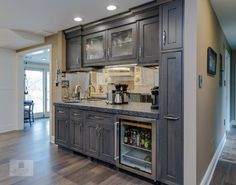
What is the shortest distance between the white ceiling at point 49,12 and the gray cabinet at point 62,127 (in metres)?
1.68

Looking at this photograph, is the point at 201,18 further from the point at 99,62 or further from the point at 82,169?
the point at 82,169

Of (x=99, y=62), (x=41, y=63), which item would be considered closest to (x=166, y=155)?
(x=99, y=62)

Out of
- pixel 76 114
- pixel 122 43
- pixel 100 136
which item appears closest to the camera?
pixel 100 136

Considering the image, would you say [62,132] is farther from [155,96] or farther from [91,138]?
[155,96]

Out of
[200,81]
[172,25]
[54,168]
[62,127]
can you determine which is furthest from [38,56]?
[200,81]

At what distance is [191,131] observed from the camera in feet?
7.16

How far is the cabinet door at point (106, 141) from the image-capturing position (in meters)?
2.92

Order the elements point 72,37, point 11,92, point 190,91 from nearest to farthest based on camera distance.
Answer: point 190,91, point 72,37, point 11,92

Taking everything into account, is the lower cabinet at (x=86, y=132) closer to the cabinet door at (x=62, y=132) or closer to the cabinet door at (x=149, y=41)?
the cabinet door at (x=62, y=132)

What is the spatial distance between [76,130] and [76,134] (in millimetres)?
73

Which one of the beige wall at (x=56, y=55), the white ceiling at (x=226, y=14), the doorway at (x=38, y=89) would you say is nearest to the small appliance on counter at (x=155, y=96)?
the white ceiling at (x=226, y=14)

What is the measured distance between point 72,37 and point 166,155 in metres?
3.04

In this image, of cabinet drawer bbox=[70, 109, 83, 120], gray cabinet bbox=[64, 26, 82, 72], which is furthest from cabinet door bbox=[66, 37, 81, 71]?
cabinet drawer bbox=[70, 109, 83, 120]

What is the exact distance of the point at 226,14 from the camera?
318 cm
